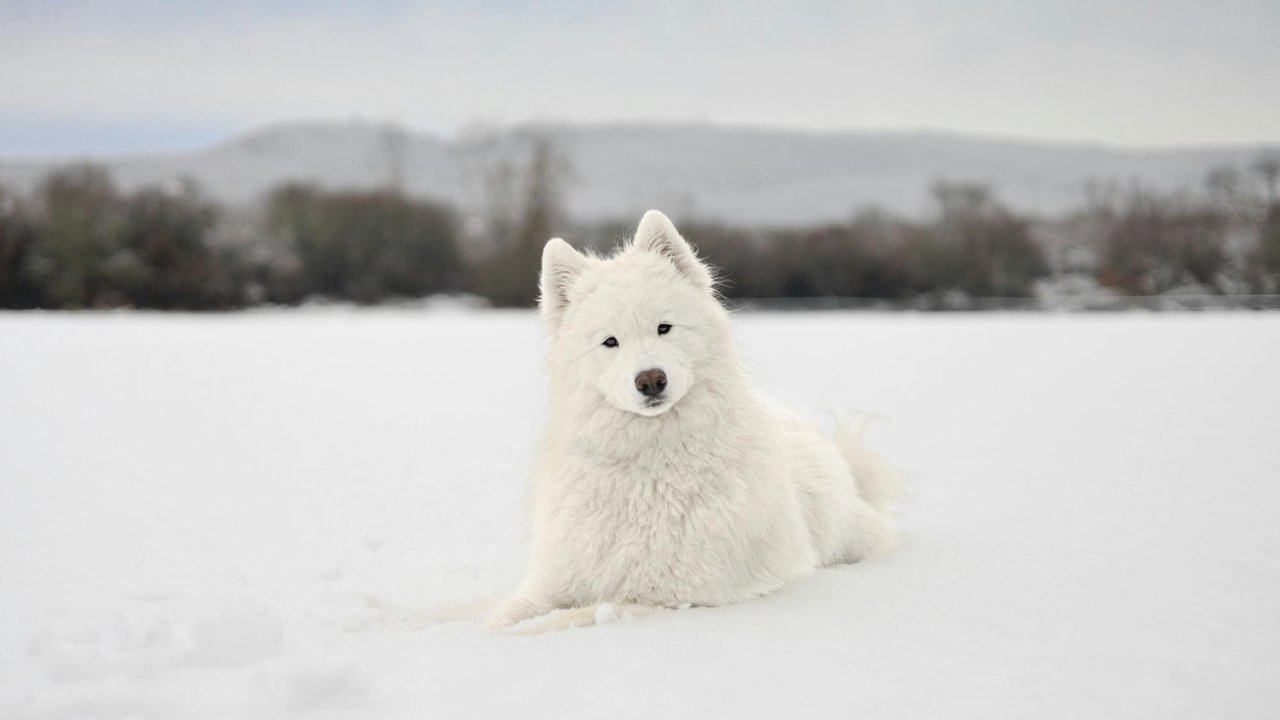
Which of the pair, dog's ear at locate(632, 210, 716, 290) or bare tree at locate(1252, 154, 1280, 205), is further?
bare tree at locate(1252, 154, 1280, 205)

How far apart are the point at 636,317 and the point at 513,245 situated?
2691 cm

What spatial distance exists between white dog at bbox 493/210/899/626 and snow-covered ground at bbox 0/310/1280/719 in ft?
0.74

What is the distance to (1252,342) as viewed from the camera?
1473 centimetres

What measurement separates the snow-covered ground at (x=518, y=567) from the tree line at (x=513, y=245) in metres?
11.1

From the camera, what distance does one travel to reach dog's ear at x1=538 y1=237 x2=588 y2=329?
4.08 meters

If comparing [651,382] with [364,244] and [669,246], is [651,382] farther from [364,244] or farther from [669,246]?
[364,244]

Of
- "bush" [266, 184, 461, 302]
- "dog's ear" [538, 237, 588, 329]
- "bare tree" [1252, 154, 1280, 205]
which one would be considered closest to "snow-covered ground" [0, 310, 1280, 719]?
"dog's ear" [538, 237, 588, 329]

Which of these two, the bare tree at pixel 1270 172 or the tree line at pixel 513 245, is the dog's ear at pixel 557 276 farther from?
the bare tree at pixel 1270 172

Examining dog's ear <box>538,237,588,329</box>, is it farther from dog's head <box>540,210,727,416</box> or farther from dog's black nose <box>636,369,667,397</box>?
dog's black nose <box>636,369,667,397</box>

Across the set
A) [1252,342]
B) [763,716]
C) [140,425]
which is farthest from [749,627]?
[1252,342]

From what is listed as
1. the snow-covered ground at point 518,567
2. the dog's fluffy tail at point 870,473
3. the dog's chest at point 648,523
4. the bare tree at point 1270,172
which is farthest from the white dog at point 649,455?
the bare tree at point 1270,172

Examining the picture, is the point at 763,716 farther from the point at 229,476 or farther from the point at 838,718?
the point at 229,476

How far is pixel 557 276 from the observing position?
413 centimetres

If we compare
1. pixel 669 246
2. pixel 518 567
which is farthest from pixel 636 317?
pixel 518 567
